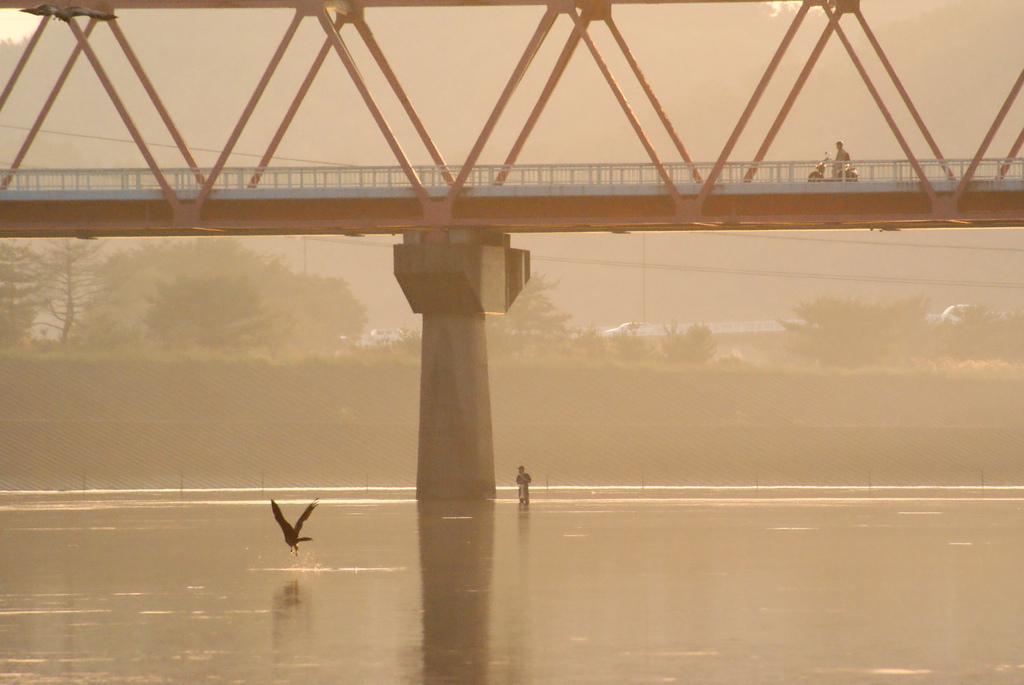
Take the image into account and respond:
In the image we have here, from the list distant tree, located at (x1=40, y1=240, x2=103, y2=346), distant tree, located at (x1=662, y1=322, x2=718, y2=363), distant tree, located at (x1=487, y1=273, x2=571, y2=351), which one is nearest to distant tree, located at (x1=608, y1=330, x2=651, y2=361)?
distant tree, located at (x1=662, y1=322, x2=718, y2=363)

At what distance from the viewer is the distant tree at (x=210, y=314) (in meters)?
133

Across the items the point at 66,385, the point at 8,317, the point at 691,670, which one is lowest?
the point at 691,670

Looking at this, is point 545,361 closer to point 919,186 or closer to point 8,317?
point 8,317

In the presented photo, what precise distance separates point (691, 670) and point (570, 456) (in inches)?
3141

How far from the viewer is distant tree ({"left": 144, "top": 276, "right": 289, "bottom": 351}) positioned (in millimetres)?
132875

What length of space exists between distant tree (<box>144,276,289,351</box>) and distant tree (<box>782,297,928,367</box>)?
5072 cm

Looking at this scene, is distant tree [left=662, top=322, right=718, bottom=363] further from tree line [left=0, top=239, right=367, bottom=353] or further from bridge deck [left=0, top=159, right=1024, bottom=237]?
bridge deck [left=0, top=159, right=1024, bottom=237]

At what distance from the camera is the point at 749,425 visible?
10425 centimetres

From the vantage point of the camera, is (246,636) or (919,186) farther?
(919,186)

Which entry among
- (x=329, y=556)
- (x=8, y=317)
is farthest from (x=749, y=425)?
(x=329, y=556)

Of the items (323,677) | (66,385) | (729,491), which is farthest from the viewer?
(66,385)

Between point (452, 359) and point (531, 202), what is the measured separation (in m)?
6.59

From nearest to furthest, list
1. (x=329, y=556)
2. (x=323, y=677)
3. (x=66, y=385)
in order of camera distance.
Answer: (x=323, y=677) < (x=329, y=556) < (x=66, y=385)

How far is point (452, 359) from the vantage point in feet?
196
